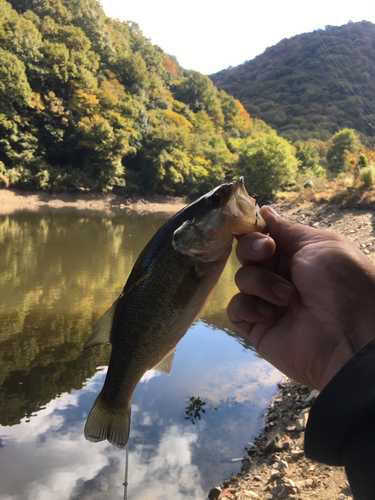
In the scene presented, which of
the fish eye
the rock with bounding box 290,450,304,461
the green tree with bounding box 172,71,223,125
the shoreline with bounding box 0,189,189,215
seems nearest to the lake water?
the rock with bounding box 290,450,304,461

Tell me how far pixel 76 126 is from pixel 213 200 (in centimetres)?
4338

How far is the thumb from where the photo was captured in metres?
1.99

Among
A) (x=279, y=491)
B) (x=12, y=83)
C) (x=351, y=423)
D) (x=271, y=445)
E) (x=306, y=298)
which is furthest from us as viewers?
(x=12, y=83)

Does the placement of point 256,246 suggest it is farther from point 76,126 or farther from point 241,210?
point 76,126

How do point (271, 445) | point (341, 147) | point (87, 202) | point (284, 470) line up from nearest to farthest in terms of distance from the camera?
point (284, 470) → point (271, 445) → point (87, 202) → point (341, 147)

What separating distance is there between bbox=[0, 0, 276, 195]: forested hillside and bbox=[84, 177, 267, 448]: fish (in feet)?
115

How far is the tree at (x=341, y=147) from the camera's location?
6419 cm

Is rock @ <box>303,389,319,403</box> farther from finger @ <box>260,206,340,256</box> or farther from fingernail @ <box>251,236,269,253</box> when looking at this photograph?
fingernail @ <box>251,236,269,253</box>

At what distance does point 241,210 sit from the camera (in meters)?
1.66

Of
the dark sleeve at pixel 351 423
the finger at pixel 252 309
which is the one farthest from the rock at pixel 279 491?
the dark sleeve at pixel 351 423

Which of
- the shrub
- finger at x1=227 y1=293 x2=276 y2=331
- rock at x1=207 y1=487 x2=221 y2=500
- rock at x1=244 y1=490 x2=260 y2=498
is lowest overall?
rock at x1=207 y1=487 x2=221 y2=500

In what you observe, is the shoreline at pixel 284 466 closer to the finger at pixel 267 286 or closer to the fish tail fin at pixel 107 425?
the fish tail fin at pixel 107 425

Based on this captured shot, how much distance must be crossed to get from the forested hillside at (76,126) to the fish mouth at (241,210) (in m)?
35.5

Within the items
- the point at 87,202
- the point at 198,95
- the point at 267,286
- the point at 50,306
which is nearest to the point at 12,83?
the point at 87,202
